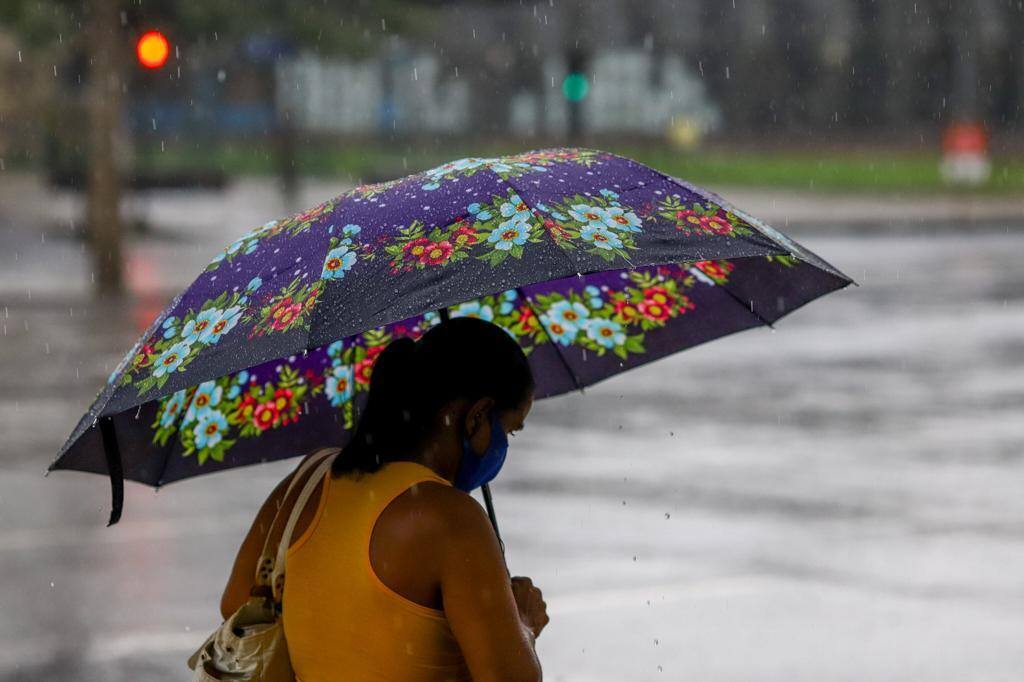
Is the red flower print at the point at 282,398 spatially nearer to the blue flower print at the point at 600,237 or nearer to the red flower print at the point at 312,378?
the red flower print at the point at 312,378

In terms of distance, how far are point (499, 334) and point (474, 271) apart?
8.4 inches

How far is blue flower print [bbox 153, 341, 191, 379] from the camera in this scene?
3.23m

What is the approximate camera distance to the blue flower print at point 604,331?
13.8ft

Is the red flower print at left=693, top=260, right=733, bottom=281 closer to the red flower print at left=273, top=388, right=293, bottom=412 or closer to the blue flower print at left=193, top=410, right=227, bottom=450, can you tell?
the red flower print at left=273, top=388, right=293, bottom=412

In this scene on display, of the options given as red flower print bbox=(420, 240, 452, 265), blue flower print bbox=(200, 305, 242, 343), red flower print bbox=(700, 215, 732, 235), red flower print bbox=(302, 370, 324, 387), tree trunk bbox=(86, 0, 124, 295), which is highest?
red flower print bbox=(420, 240, 452, 265)

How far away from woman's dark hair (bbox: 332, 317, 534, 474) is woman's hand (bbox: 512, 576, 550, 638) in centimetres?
36

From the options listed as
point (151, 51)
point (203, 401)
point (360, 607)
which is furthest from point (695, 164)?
point (360, 607)

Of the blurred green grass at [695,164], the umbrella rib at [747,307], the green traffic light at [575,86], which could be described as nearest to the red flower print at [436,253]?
the umbrella rib at [747,307]

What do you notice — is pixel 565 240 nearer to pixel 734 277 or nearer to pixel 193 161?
pixel 734 277

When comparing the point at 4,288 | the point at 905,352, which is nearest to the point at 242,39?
the point at 4,288

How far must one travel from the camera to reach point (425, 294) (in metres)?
3.15

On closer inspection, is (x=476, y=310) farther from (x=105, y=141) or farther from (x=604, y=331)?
(x=105, y=141)

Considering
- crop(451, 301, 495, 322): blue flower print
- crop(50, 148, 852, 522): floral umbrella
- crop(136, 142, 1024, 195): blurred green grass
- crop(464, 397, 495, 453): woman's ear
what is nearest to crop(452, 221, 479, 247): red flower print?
crop(50, 148, 852, 522): floral umbrella

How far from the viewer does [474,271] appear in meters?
3.18
